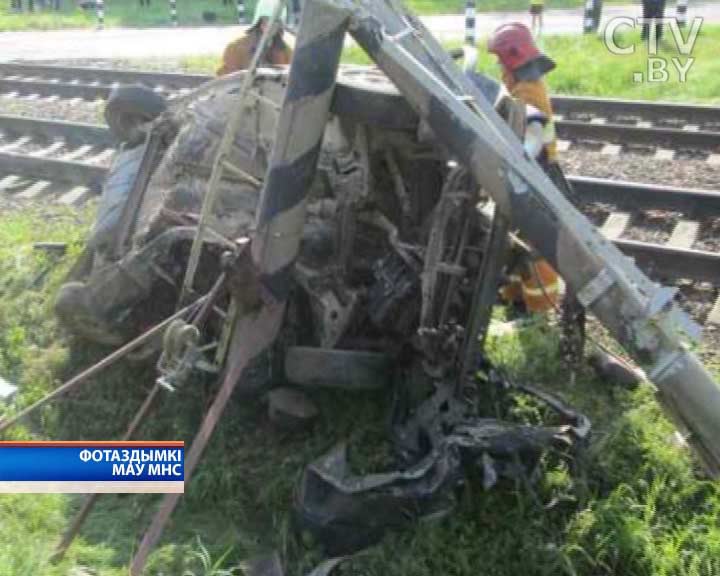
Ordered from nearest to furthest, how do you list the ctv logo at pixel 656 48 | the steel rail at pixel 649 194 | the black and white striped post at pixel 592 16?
the steel rail at pixel 649 194, the ctv logo at pixel 656 48, the black and white striped post at pixel 592 16

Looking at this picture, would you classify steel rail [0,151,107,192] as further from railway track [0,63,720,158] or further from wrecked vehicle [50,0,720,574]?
wrecked vehicle [50,0,720,574]

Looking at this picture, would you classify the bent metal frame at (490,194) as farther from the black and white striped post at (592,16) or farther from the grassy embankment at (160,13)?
the grassy embankment at (160,13)

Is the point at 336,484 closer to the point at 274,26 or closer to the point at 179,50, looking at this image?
the point at 274,26

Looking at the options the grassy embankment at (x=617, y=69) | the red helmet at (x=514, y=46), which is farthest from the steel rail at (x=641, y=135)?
the red helmet at (x=514, y=46)

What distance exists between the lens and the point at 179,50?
1711 cm

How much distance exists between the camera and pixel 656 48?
1459 cm

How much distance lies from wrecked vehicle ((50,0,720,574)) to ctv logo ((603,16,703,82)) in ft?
29.0

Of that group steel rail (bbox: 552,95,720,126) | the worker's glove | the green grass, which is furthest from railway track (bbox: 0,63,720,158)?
the green grass

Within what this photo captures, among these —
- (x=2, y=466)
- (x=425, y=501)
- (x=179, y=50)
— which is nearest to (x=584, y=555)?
(x=425, y=501)

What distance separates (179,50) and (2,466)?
573 inches

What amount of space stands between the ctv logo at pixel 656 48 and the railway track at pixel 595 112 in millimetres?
2017

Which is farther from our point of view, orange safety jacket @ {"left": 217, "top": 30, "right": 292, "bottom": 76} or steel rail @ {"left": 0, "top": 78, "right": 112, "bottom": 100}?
steel rail @ {"left": 0, "top": 78, "right": 112, "bottom": 100}

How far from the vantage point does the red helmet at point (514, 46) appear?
6.33m

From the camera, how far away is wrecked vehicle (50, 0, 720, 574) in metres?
4.06
